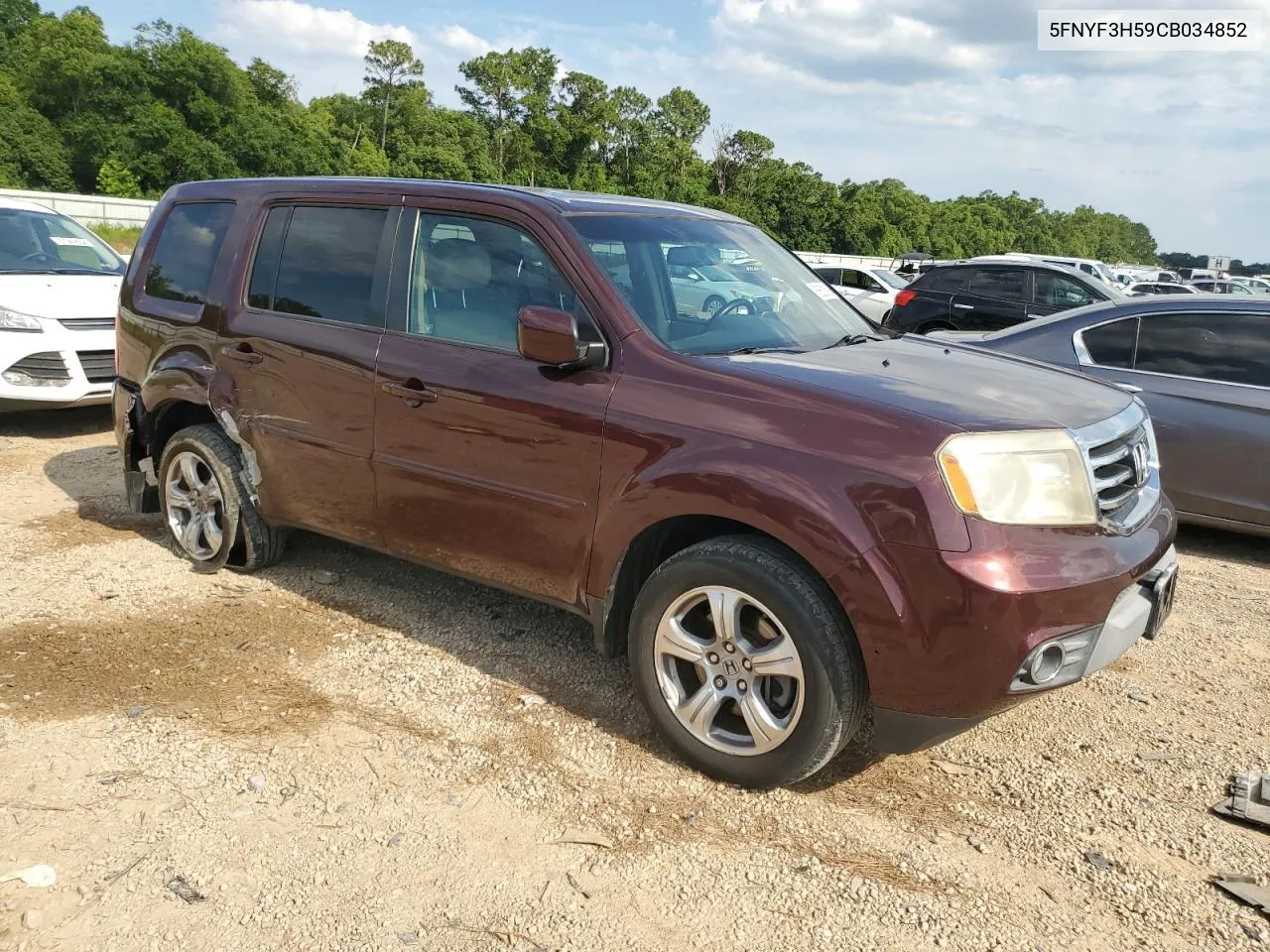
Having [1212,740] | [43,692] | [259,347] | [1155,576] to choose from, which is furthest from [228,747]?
[1212,740]

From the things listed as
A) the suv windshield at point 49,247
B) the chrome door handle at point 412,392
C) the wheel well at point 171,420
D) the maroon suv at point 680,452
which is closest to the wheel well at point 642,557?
the maroon suv at point 680,452

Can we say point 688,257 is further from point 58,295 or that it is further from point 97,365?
point 58,295

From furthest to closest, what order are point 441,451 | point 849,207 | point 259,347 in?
point 849,207 → point 259,347 → point 441,451

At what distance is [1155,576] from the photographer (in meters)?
3.34

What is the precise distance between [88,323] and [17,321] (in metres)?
0.48

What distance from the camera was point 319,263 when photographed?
4531 millimetres

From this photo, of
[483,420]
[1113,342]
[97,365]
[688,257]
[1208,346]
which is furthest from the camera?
[97,365]

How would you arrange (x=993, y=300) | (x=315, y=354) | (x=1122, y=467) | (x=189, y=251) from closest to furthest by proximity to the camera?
(x=1122, y=467)
(x=315, y=354)
(x=189, y=251)
(x=993, y=300)

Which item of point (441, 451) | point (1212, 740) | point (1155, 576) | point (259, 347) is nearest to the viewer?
point (1155, 576)

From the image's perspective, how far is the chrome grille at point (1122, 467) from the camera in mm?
3168

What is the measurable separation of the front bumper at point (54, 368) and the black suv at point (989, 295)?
29.5ft

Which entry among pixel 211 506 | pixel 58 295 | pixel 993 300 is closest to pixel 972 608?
pixel 211 506

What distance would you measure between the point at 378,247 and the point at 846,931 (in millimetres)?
3134

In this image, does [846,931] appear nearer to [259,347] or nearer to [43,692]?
[43,692]
